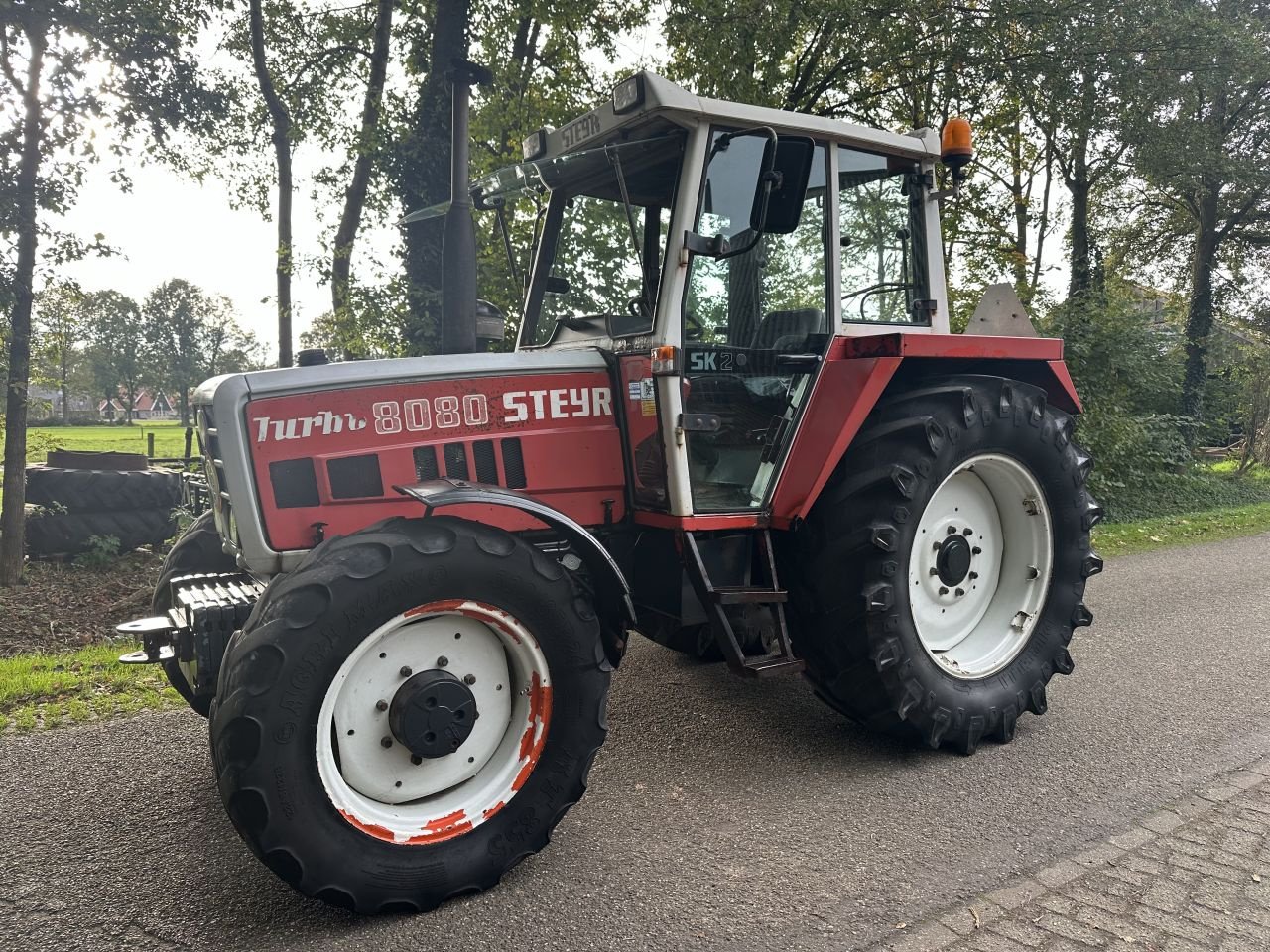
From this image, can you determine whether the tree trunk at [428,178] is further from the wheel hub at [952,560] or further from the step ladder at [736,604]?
the wheel hub at [952,560]

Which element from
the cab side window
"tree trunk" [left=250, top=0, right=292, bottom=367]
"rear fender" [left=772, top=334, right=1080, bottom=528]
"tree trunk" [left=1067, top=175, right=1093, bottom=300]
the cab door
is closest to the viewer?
the cab door

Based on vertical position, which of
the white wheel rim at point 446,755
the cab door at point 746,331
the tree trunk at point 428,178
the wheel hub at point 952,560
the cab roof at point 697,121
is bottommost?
the white wheel rim at point 446,755

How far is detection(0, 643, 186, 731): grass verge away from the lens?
4.20 metres

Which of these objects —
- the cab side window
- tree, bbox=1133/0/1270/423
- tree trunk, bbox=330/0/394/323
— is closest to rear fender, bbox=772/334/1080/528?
the cab side window

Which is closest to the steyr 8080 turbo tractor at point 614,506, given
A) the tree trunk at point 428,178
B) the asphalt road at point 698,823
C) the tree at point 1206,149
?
the asphalt road at point 698,823

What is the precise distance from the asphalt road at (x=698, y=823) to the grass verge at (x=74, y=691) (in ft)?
0.84

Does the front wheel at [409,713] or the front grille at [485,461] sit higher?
the front grille at [485,461]

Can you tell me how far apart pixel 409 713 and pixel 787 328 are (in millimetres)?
2110

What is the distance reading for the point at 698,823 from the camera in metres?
3.16

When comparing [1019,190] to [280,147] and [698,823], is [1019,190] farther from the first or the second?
[698,823]

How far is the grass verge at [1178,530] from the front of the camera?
30.3 feet

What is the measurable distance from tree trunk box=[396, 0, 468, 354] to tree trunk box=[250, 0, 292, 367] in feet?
6.58

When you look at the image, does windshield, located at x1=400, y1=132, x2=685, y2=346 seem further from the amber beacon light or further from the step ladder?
the amber beacon light

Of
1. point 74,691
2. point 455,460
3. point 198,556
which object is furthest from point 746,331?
point 74,691
